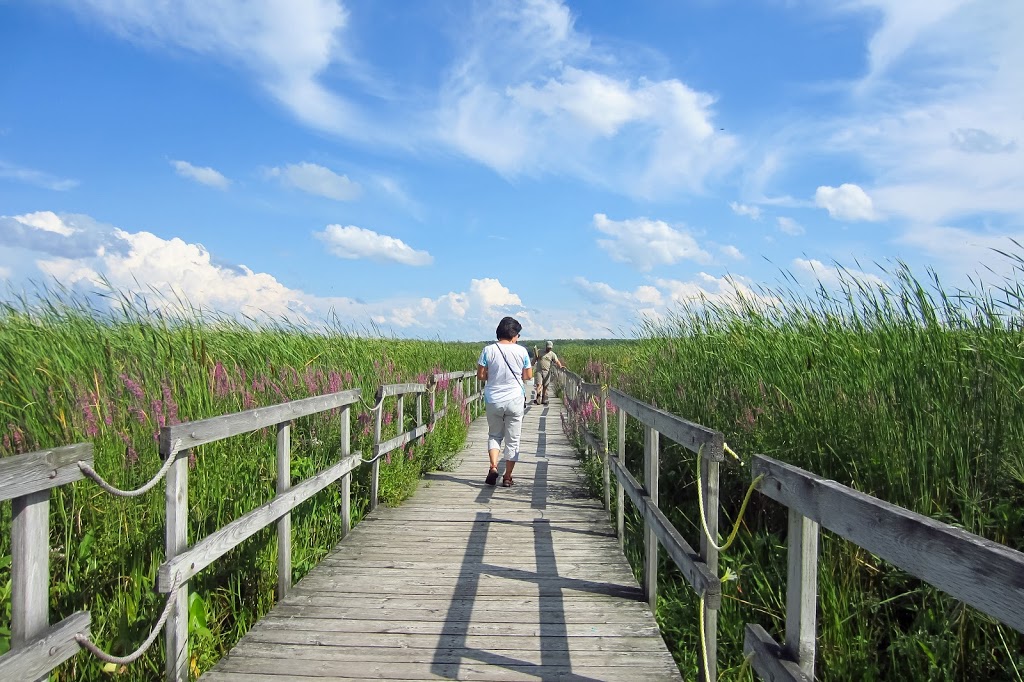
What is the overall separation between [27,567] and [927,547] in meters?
2.52

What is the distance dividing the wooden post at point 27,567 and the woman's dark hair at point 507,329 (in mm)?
5507

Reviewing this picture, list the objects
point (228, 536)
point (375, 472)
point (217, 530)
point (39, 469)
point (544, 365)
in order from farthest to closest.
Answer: point (544, 365) → point (375, 472) → point (217, 530) → point (228, 536) → point (39, 469)

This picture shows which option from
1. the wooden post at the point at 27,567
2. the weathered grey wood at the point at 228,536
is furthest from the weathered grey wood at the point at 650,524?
the wooden post at the point at 27,567

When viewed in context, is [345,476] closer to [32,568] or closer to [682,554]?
[682,554]

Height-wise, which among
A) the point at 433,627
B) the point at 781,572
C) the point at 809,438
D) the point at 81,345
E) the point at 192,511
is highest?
the point at 81,345

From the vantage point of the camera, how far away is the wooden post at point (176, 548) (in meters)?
3.07

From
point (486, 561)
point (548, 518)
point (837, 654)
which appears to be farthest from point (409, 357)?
point (837, 654)

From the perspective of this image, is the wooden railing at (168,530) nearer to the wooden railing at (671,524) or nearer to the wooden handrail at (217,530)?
the wooden handrail at (217,530)

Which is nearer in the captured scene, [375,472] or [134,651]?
[134,651]

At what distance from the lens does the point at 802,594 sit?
6.82ft

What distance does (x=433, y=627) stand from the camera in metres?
3.96

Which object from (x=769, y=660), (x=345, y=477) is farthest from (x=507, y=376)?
(x=769, y=660)

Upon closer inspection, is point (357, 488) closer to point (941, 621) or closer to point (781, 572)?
point (781, 572)

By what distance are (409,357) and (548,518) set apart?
7.66 m
